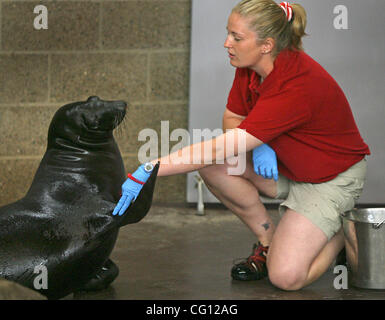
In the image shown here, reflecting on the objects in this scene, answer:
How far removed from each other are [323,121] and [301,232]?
0.48 m

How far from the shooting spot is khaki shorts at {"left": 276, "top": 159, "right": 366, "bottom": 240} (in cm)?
287

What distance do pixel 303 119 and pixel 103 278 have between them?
1.06 meters

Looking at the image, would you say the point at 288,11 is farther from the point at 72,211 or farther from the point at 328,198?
the point at 72,211

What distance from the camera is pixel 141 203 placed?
2465 millimetres

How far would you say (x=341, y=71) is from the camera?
4613 millimetres

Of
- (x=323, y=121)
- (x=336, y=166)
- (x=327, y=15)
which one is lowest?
(x=336, y=166)

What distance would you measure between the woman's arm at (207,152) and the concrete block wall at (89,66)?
2.05 metres

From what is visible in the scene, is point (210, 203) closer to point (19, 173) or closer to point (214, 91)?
point (214, 91)

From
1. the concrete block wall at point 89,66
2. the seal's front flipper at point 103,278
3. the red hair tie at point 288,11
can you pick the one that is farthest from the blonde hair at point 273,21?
the concrete block wall at point 89,66
